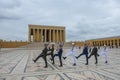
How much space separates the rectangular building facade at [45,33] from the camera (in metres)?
72.4

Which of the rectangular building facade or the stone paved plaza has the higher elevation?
the rectangular building facade

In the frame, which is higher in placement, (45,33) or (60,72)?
(45,33)

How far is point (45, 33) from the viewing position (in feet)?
240

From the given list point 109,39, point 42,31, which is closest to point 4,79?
point 42,31

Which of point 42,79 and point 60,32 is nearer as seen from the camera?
point 42,79

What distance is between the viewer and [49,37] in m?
75.1

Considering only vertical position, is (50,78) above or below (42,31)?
below

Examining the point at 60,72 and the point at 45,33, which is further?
→ the point at 45,33

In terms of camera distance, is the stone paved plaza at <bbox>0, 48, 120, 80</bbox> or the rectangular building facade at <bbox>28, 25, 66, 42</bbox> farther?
the rectangular building facade at <bbox>28, 25, 66, 42</bbox>

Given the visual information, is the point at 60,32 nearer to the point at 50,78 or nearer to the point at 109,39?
the point at 109,39

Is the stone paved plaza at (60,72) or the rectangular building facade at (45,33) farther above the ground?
the rectangular building facade at (45,33)

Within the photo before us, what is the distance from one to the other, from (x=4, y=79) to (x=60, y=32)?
6949cm

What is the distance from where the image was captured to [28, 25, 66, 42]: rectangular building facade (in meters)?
72.4

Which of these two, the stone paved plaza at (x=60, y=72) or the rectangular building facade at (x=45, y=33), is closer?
the stone paved plaza at (x=60, y=72)
